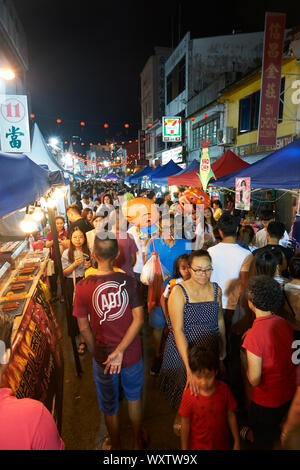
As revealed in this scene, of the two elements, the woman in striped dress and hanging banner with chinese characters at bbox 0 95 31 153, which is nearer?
the woman in striped dress

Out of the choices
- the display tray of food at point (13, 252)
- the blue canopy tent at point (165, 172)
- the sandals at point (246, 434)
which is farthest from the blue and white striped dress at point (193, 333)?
the blue canopy tent at point (165, 172)

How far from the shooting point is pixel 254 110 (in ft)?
42.8

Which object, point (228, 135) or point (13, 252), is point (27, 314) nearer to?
point (13, 252)

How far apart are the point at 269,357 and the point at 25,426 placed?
5.60ft

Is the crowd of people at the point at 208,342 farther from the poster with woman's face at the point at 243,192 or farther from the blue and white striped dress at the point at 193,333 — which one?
the poster with woman's face at the point at 243,192

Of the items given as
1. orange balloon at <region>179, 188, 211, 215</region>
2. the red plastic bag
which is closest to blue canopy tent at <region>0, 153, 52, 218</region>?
the red plastic bag

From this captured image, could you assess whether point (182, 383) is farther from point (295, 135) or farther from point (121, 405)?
point (295, 135)

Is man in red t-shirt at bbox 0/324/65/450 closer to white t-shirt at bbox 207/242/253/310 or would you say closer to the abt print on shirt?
the abt print on shirt

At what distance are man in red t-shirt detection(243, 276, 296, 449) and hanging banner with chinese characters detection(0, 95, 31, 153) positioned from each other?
7240mm

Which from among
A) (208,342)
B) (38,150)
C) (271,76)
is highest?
(271,76)

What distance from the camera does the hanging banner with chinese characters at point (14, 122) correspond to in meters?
6.90

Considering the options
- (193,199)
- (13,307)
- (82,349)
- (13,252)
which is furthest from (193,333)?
(193,199)

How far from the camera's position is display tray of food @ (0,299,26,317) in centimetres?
302
